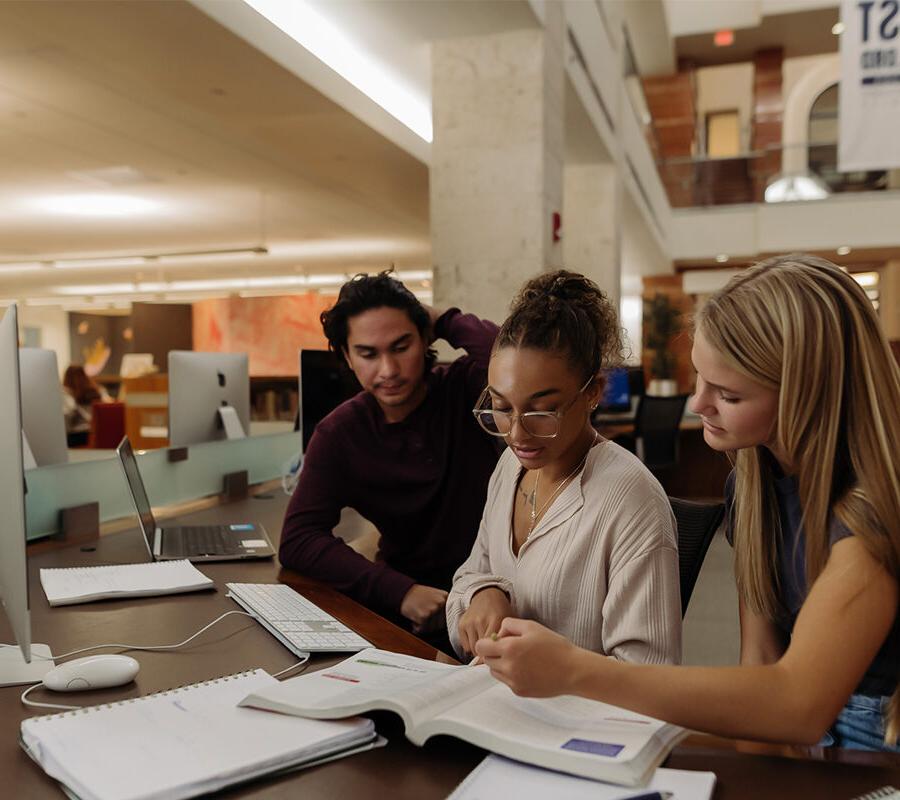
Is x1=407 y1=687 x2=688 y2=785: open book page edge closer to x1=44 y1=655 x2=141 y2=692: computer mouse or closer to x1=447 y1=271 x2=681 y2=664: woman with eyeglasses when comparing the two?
x1=447 y1=271 x2=681 y2=664: woman with eyeglasses

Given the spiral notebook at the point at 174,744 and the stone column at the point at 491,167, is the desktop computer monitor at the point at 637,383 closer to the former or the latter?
the stone column at the point at 491,167

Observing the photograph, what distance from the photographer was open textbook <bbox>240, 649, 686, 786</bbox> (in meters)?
1.04

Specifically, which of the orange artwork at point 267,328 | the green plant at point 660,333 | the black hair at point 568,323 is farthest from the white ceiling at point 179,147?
the green plant at point 660,333

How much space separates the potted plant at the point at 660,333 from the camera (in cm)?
1432

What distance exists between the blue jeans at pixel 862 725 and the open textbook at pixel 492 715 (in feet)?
1.61

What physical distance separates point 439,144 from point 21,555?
4.36 m

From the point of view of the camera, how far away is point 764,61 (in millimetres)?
16188

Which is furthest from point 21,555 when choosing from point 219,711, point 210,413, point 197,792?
point 210,413

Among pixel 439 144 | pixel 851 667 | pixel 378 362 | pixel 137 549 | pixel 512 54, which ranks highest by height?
pixel 512 54

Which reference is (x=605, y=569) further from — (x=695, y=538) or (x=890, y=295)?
(x=890, y=295)

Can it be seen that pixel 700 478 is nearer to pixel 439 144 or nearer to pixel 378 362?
pixel 439 144

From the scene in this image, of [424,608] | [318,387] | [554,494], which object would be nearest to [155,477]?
[318,387]

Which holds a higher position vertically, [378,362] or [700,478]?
[378,362]

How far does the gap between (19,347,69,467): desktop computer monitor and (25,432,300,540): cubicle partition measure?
150 millimetres
